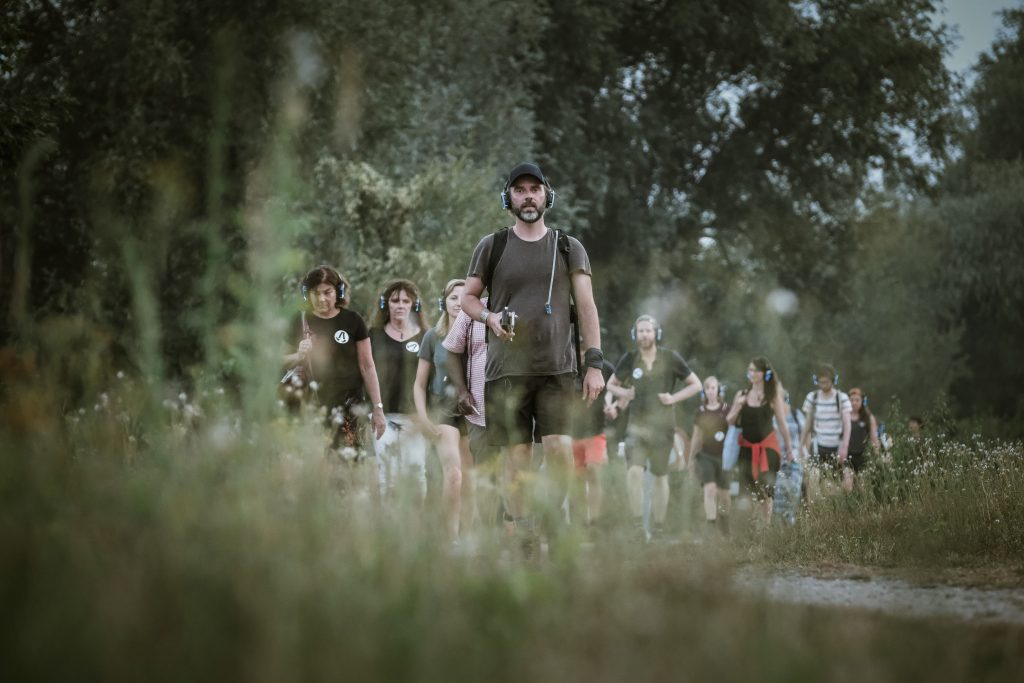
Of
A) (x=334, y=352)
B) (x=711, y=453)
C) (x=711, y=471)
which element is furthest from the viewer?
(x=711, y=453)

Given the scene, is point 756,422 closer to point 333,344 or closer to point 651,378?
point 651,378

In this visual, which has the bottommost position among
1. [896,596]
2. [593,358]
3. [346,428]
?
[896,596]

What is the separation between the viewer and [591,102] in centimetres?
3219

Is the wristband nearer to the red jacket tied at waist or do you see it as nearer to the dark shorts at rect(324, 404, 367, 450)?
the dark shorts at rect(324, 404, 367, 450)

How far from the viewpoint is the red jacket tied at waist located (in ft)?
48.4

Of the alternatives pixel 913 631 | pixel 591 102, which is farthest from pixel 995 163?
pixel 913 631

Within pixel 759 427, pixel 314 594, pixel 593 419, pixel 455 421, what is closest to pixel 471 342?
pixel 455 421

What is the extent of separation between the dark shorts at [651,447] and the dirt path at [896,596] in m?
5.82

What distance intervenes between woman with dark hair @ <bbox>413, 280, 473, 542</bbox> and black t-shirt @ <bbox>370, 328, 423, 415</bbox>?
0.56 m

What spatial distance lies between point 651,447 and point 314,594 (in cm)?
→ 1056

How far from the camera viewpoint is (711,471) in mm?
15750

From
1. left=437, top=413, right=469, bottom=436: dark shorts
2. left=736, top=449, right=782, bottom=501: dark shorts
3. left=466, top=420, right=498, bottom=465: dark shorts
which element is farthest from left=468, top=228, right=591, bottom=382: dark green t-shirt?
left=736, top=449, right=782, bottom=501: dark shorts

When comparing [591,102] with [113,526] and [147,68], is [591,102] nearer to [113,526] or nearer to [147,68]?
[147,68]

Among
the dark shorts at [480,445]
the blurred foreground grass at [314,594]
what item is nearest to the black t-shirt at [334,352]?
the dark shorts at [480,445]
